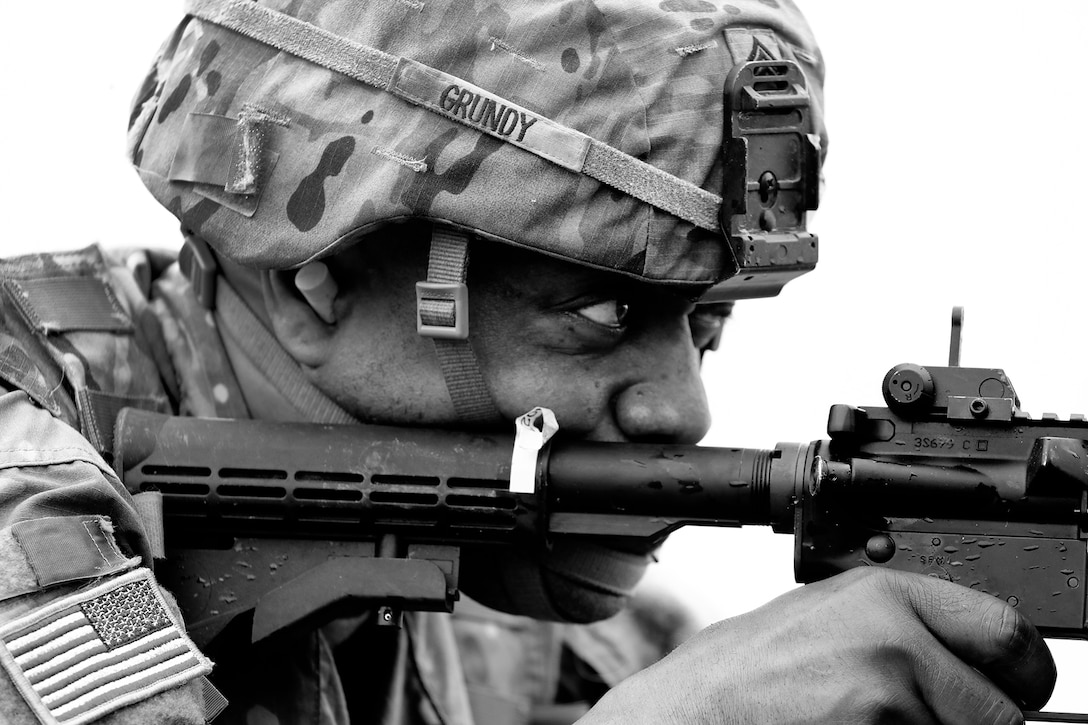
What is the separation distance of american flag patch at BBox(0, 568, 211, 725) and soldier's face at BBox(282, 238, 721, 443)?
58cm

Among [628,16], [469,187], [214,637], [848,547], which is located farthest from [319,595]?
[628,16]

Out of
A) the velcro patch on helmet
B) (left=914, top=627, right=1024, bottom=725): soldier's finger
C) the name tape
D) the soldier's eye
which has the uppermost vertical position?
the name tape

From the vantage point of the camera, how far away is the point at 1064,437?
1917 mm

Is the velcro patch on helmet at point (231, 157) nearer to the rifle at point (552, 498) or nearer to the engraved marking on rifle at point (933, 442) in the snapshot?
the rifle at point (552, 498)

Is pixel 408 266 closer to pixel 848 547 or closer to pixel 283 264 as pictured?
pixel 283 264

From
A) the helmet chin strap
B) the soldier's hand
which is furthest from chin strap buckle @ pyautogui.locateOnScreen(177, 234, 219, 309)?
the soldier's hand

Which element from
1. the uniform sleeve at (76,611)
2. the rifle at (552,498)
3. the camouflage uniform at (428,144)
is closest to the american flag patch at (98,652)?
the uniform sleeve at (76,611)

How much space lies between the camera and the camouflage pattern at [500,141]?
2166 millimetres

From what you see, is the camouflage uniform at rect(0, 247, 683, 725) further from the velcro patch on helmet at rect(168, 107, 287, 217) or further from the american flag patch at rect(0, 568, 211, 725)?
the velcro patch on helmet at rect(168, 107, 287, 217)

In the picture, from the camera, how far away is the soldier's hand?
6.19ft

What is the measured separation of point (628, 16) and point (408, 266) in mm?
525

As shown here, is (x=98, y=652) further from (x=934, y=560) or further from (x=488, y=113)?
(x=934, y=560)

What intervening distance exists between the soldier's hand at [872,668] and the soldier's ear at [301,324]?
0.79m

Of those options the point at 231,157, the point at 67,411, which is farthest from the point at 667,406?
the point at 67,411
